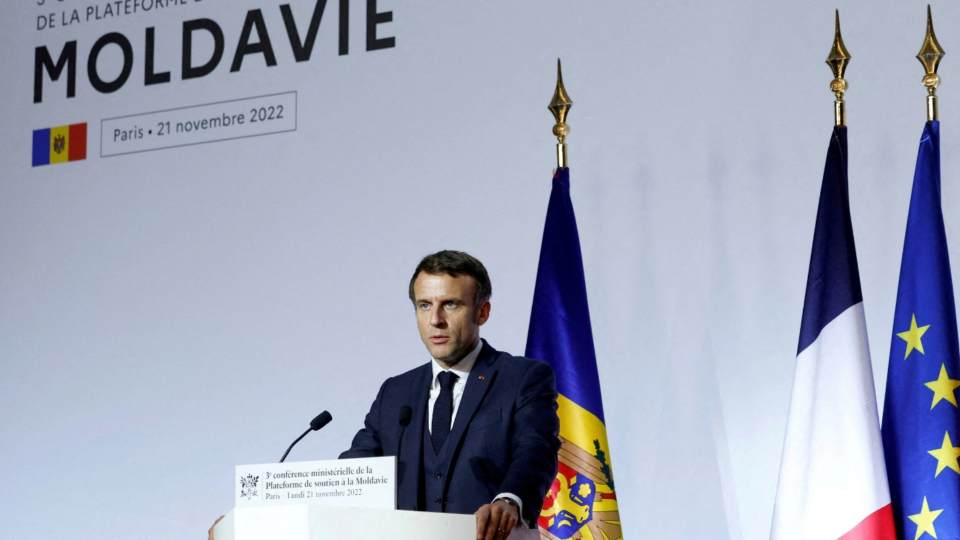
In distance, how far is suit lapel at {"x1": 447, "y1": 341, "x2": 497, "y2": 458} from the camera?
3162mm

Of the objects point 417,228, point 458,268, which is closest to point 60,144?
point 417,228

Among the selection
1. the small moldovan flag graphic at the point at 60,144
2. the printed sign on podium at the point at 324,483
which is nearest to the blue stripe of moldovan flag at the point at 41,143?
the small moldovan flag graphic at the point at 60,144

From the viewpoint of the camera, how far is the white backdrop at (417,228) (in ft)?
15.5

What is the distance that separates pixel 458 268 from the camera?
3.26 meters

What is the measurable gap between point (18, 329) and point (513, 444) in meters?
3.65

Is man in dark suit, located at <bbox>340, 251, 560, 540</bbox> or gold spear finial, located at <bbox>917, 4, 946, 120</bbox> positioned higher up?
gold spear finial, located at <bbox>917, 4, 946, 120</bbox>

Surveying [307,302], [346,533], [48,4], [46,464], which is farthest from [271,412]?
[346,533]

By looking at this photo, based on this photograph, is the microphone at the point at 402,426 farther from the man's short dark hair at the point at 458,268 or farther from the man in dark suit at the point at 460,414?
the man's short dark hair at the point at 458,268

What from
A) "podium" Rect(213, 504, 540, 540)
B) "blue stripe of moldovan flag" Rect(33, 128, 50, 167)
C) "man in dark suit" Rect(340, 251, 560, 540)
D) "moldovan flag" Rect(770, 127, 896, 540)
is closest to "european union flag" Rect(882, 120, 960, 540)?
"moldovan flag" Rect(770, 127, 896, 540)

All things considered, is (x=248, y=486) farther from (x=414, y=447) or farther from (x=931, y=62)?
(x=931, y=62)

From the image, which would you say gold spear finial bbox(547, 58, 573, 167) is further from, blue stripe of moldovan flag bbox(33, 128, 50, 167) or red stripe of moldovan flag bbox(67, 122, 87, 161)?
blue stripe of moldovan flag bbox(33, 128, 50, 167)

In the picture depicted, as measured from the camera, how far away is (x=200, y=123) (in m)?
5.84

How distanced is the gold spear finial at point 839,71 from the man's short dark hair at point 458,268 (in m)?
1.70

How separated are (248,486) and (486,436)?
25.3 inches
